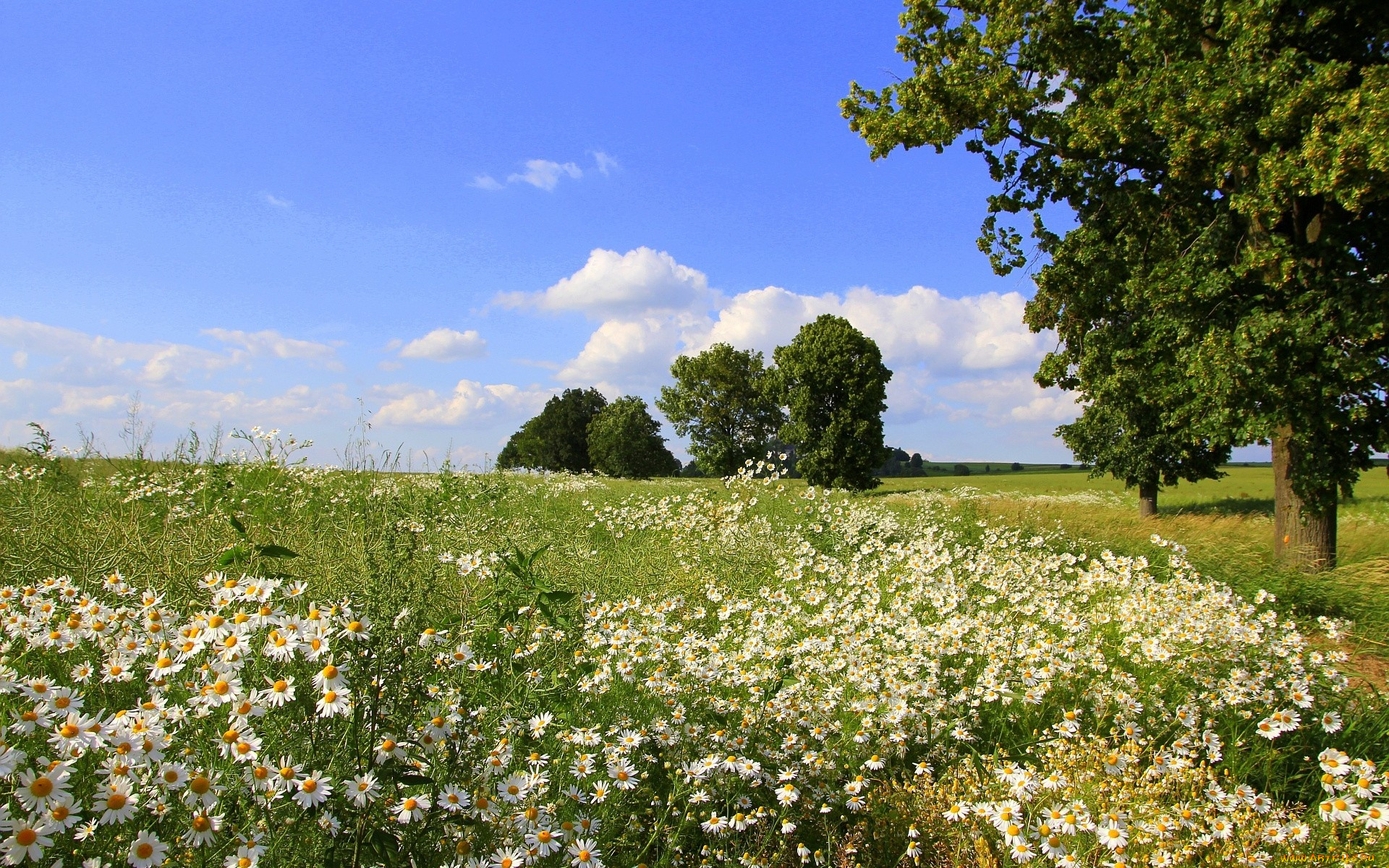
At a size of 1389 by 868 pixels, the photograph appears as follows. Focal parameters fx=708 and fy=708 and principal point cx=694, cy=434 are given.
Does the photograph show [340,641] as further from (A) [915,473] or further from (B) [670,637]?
(A) [915,473]

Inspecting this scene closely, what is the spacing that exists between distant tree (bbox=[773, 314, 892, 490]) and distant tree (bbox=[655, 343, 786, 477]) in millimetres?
9823

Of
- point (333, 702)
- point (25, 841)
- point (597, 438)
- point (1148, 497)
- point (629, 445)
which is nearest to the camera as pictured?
point (25, 841)

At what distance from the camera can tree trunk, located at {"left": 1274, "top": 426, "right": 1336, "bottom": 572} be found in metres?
9.68

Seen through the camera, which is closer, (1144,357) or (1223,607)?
(1223,607)

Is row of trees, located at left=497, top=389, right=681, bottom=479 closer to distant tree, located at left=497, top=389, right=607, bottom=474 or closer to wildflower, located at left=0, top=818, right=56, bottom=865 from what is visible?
distant tree, located at left=497, top=389, right=607, bottom=474

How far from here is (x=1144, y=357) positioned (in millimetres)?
10516

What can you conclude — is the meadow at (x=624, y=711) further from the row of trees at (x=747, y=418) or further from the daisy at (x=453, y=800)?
the row of trees at (x=747, y=418)

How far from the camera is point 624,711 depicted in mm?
3586

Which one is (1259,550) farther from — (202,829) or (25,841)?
(25,841)

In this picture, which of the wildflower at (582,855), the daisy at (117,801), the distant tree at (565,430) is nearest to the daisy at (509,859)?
the wildflower at (582,855)

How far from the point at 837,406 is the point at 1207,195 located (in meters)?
22.0

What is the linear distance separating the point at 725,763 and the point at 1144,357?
1043 cm

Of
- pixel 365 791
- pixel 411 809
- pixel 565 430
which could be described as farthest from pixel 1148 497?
pixel 565 430

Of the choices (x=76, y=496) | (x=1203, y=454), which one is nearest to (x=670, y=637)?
(x=76, y=496)
